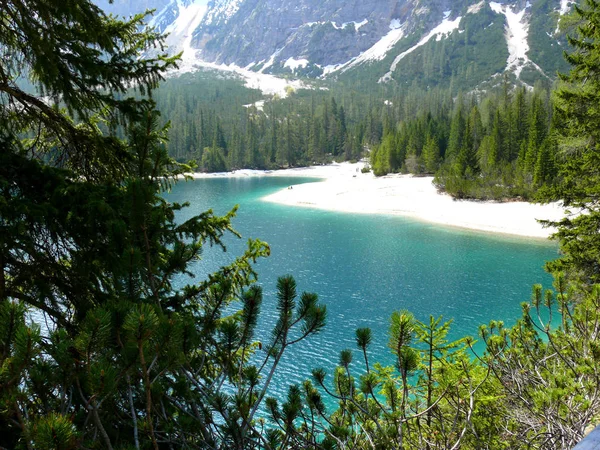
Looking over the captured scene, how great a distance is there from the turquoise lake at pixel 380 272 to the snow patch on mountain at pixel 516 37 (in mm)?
142494

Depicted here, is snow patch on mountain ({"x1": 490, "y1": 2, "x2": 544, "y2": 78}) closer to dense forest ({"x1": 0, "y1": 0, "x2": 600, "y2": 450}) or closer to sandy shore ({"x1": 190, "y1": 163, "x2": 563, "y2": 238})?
sandy shore ({"x1": 190, "y1": 163, "x2": 563, "y2": 238})

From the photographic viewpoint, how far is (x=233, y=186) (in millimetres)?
65750

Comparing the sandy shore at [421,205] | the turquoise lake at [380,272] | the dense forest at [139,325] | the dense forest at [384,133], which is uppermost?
the dense forest at [384,133]

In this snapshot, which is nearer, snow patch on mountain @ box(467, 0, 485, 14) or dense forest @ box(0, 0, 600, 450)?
dense forest @ box(0, 0, 600, 450)

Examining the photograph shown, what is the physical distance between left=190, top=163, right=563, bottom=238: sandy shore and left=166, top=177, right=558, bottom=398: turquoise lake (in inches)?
102

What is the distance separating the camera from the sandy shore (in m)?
30.8

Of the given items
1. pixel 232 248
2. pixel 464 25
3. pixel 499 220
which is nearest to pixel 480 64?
pixel 464 25

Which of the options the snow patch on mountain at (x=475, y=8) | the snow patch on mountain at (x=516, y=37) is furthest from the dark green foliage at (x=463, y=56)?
the snow patch on mountain at (x=475, y=8)

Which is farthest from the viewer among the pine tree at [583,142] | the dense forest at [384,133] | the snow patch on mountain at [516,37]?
the snow patch on mountain at [516,37]

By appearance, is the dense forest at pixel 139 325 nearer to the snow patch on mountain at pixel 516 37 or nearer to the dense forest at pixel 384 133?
the dense forest at pixel 384 133

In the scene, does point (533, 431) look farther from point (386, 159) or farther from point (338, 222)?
point (386, 159)

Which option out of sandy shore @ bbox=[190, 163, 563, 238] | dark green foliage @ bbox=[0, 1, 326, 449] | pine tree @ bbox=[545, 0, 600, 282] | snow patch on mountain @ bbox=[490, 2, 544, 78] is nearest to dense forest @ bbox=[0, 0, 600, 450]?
dark green foliage @ bbox=[0, 1, 326, 449]

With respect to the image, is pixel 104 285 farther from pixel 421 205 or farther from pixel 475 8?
pixel 475 8

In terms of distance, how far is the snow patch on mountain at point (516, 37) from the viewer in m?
149
